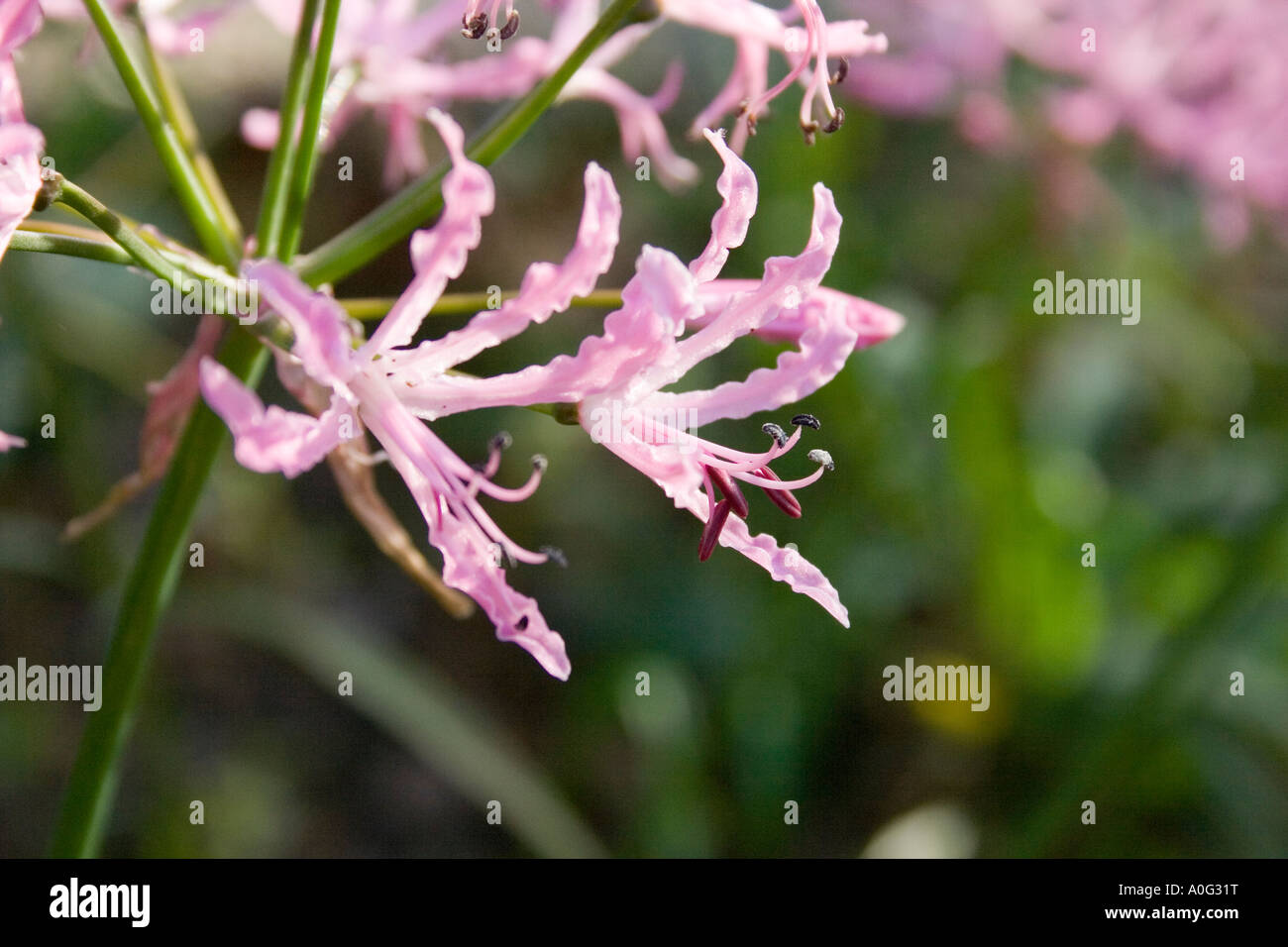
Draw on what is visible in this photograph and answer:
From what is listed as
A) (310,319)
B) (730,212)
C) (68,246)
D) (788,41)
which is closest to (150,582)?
(68,246)

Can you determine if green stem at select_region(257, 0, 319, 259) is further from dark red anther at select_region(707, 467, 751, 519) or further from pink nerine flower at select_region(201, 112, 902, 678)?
dark red anther at select_region(707, 467, 751, 519)

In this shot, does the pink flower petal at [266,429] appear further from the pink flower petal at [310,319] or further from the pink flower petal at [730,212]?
the pink flower petal at [730,212]

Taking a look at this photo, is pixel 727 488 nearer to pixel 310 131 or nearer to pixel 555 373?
pixel 555 373

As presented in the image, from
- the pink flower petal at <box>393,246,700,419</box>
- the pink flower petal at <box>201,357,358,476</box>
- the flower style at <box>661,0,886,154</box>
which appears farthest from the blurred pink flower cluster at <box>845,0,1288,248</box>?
the pink flower petal at <box>201,357,358,476</box>

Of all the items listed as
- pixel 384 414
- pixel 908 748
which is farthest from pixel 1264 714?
pixel 384 414
